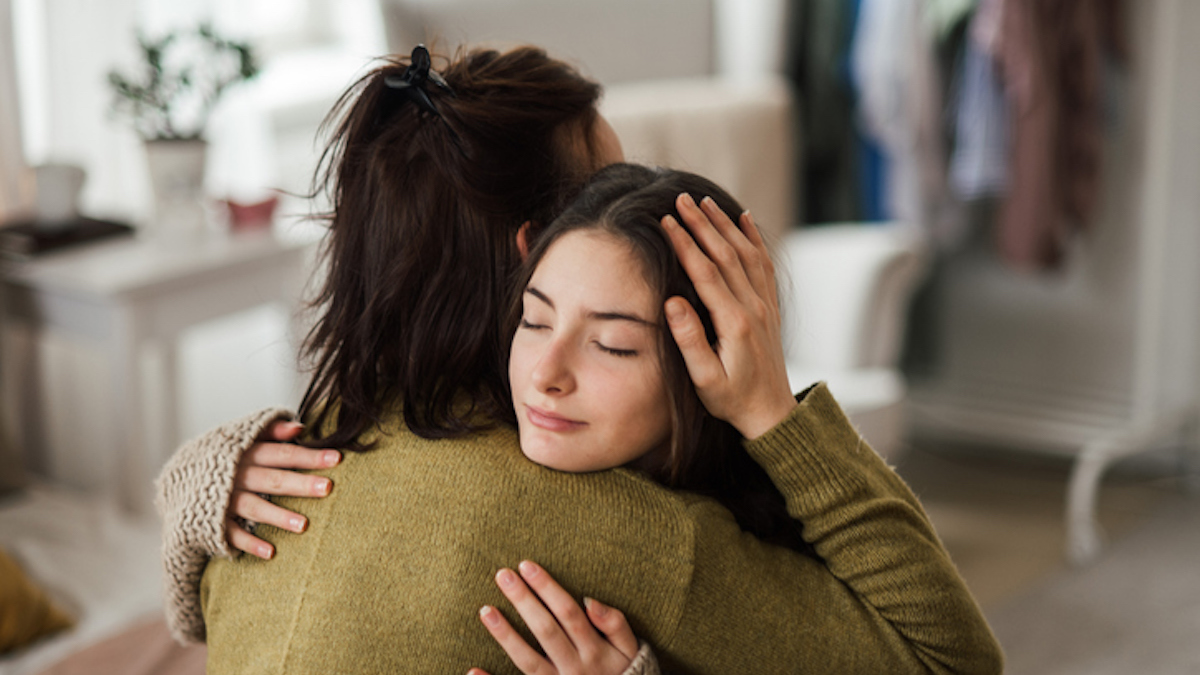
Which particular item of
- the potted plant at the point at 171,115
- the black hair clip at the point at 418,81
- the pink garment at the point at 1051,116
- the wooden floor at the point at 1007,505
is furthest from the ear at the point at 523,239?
the pink garment at the point at 1051,116

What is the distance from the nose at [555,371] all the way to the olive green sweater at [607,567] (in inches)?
2.0

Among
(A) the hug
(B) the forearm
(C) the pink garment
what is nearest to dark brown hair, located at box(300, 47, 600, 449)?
(A) the hug

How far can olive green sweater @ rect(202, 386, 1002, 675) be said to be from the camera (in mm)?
752

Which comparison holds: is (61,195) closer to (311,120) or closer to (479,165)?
(311,120)

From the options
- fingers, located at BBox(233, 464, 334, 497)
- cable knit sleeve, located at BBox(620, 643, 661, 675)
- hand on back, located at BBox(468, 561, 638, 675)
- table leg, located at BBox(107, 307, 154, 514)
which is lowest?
table leg, located at BBox(107, 307, 154, 514)

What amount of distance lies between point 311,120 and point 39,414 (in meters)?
0.91

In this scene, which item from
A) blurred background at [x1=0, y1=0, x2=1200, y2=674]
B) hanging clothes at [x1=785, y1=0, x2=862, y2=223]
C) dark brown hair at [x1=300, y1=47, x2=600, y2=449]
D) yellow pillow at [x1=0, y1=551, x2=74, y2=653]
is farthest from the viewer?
hanging clothes at [x1=785, y1=0, x2=862, y2=223]

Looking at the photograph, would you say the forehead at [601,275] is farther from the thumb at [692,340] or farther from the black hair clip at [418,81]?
the black hair clip at [418,81]

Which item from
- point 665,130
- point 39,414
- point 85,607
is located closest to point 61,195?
point 39,414

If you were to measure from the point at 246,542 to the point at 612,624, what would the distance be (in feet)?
0.90

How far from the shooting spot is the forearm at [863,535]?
0.80 m

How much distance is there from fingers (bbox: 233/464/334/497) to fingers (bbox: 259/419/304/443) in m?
0.03

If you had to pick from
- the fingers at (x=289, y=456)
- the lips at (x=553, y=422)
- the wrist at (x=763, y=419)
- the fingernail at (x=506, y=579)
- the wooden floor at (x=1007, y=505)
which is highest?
the lips at (x=553, y=422)

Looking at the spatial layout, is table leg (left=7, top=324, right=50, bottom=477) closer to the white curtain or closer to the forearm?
the white curtain
